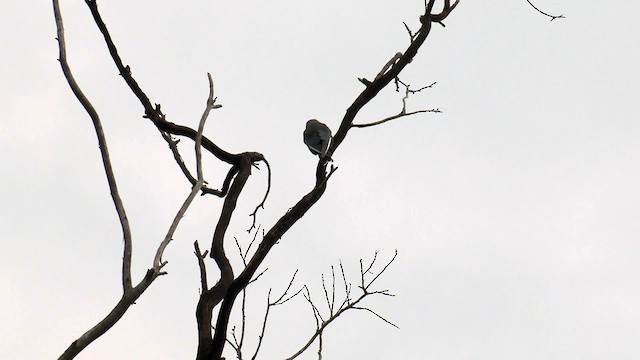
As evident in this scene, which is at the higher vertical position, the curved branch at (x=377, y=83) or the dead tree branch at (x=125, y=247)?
the curved branch at (x=377, y=83)

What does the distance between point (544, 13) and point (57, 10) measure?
303cm

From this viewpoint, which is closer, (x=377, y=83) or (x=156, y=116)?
(x=156, y=116)

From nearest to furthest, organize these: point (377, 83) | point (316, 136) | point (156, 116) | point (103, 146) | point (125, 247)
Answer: point (125, 247) < point (103, 146) < point (156, 116) < point (377, 83) < point (316, 136)

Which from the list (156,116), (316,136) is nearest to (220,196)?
(156,116)

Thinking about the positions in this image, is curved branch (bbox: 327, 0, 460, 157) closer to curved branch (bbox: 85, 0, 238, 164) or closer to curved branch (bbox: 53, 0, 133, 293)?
curved branch (bbox: 85, 0, 238, 164)

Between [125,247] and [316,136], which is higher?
[316,136]

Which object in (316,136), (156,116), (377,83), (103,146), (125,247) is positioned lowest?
(125,247)

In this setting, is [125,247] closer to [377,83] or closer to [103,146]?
[103,146]

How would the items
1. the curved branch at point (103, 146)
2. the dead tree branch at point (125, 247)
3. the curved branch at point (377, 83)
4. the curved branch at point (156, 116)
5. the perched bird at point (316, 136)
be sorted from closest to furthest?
the dead tree branch at point (125, 247) < the curved branch at point (103, 146) < the curved branch at point (156, 116) < the curved branch at point (377, 83) < the perched bird at point (316, 136)

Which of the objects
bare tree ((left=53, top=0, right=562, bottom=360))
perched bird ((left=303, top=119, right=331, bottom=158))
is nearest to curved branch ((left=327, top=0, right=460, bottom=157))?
bare tree ((left=53, top=0, right=562, bottom=360))

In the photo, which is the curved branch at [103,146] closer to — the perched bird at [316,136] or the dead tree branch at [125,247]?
the dead tree branch at [125,247]

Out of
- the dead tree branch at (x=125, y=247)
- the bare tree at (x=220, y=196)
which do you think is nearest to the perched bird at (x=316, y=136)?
the bare tree at (x=220, y=196)

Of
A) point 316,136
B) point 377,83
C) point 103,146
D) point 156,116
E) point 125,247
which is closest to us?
point 125,247

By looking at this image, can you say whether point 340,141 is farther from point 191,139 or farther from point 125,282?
point 125,282
